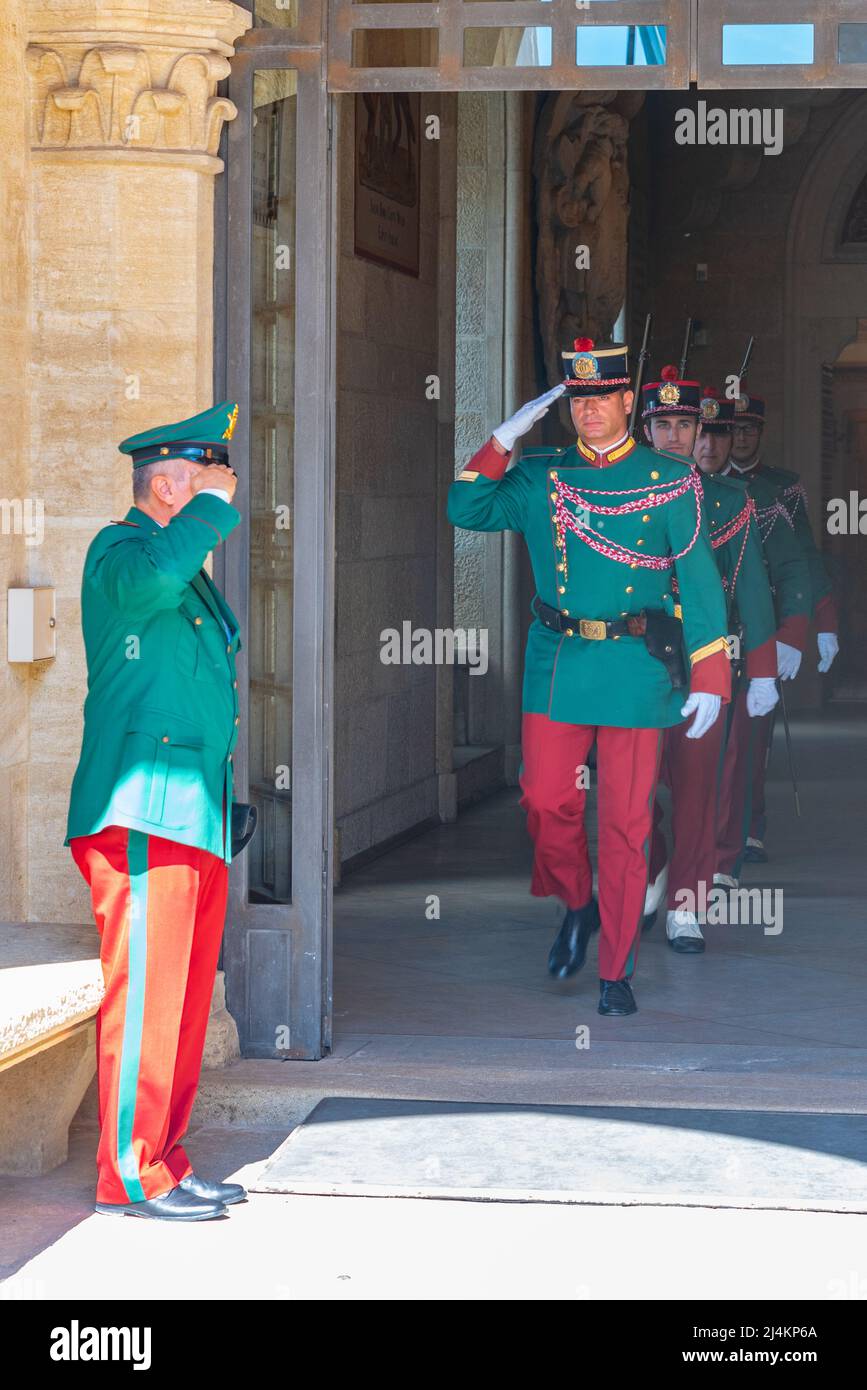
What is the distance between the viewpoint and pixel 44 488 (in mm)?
5008

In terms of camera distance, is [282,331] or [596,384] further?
[596,384]

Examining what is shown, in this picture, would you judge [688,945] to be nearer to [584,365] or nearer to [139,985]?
[584,365]

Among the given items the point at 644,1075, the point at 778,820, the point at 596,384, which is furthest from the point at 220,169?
the point at 778,820

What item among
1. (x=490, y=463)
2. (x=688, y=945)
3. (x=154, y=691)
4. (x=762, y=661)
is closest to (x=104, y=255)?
(x=154, y=691)

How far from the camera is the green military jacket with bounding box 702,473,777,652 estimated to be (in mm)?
7227

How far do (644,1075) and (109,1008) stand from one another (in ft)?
4.92

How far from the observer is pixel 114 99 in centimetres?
493

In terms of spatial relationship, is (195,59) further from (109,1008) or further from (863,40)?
(109,1008)

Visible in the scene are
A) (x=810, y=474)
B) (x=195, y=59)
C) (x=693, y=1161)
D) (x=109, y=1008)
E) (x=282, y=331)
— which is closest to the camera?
(x=109, y=1008)

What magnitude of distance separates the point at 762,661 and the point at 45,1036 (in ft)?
13.4

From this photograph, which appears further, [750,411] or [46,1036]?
[750,411]

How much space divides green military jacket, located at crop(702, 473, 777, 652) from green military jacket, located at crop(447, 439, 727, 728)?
1.18 metres

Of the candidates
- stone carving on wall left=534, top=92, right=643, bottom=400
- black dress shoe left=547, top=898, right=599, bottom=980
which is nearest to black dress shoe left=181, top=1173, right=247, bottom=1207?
black dress shoe left=547, top=898, right=599, bottom=980

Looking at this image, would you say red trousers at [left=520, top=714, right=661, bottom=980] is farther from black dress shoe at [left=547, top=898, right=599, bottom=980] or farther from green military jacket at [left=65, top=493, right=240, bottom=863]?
green military jacket at [left=65, top=493, right=240, bottom=863]
